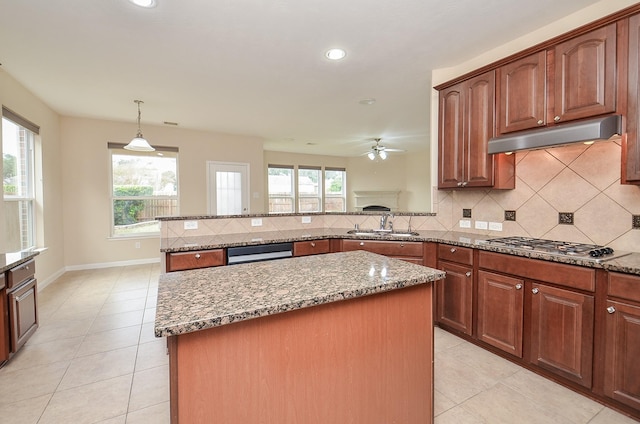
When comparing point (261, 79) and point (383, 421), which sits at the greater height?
point (261, 79)

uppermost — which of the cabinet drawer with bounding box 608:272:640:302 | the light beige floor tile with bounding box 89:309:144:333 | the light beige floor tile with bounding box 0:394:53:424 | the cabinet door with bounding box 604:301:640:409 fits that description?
the cabinet drawer with bounding box 608:272:640:302

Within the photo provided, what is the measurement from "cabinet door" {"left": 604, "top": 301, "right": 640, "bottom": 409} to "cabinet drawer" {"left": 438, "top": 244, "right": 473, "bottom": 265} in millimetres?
897

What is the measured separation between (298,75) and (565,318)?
3196 millimetres

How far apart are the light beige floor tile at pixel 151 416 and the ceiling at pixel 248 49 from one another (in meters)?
2.68

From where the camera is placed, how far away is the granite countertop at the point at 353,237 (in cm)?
177

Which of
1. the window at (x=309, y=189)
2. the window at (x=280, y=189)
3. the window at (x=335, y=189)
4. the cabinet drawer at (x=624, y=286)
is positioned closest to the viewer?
the cabinet drawer at (x=624, y=286)

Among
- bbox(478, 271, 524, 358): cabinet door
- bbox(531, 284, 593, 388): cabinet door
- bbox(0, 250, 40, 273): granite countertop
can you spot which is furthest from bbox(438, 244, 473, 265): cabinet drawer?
bbox(0, 250, 40, 273): granite countertop

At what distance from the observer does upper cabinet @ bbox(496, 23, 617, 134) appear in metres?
1.94

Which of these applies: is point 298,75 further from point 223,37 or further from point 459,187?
point 459,187

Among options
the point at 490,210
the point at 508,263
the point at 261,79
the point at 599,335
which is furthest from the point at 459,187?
the point at 261,79

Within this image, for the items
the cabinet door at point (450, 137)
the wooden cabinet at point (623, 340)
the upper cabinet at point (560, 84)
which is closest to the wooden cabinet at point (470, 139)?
the cabinet door at point (450, 137)

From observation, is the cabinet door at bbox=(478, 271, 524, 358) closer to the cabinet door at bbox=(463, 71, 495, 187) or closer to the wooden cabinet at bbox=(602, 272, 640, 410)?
the wooden cabinet at bbox=(602, 272, 640, 410)

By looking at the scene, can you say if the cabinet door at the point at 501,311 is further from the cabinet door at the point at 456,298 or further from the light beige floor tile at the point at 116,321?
the light beige floor tile at the point at 116,321

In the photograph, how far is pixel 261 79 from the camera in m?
3.48
